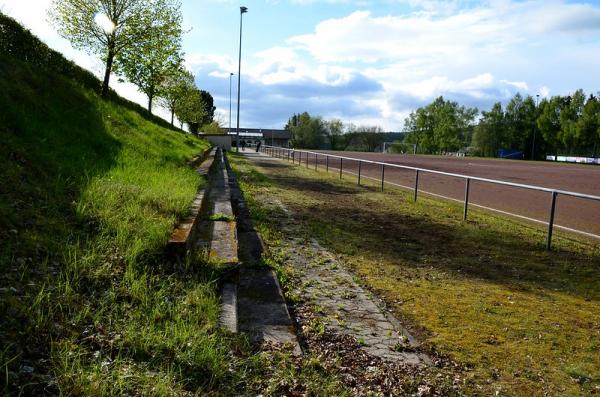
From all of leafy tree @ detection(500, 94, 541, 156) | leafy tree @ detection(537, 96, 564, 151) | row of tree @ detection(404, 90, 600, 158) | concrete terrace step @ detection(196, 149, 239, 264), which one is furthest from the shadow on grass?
leafy tree @ detection(500, 94, 541, 156)

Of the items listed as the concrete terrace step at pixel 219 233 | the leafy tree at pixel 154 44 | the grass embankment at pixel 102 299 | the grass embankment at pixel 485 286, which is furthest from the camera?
the leafy tree at pixel 154 44

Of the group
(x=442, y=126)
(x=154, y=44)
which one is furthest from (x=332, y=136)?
(x=154, y=44)


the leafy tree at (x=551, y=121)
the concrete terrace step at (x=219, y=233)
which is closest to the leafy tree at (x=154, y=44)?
the concrete terrace step at (x=219, y=233)

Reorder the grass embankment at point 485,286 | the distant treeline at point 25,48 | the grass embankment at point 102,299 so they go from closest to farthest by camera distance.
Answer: the grass embankment at point 102,299 → the grass embankment at point 485,286 → the distant treeline at point 25,48

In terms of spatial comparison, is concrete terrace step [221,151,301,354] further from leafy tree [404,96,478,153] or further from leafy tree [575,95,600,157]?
leafy tree [404,96,478,153]

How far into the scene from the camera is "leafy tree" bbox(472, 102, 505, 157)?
9506 cm

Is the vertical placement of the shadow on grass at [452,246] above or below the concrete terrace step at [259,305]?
below

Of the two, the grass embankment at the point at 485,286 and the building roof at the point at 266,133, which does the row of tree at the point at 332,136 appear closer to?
the building roof at the point at 266,133

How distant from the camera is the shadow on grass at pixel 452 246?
20.0 ft

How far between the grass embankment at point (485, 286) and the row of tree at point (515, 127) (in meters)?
75.4

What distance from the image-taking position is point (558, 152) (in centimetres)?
8644

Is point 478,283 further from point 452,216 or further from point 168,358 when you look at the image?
point 452,216

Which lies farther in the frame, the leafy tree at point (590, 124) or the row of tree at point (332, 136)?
the row of tree at point (332, 136)

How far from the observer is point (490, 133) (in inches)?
3743
